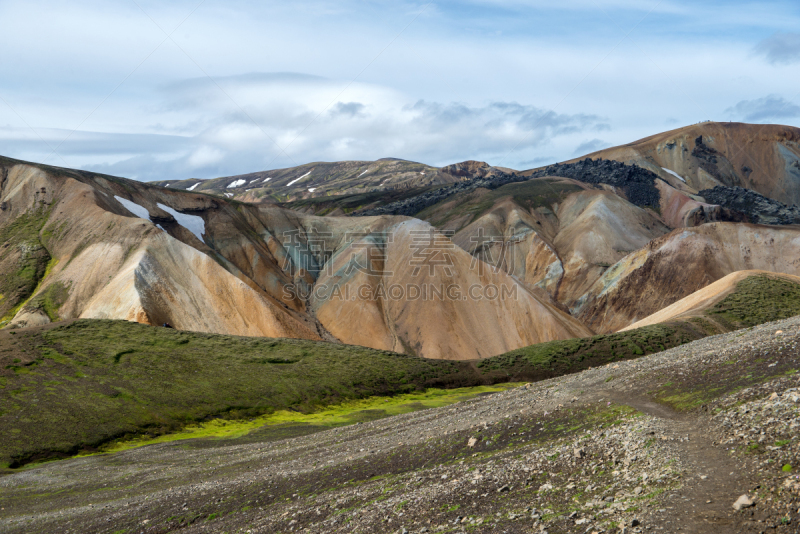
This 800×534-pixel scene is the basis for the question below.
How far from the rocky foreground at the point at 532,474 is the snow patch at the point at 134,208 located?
7269 centimetres

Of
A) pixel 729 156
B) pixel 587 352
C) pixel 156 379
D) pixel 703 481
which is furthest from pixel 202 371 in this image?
pixel 729 156

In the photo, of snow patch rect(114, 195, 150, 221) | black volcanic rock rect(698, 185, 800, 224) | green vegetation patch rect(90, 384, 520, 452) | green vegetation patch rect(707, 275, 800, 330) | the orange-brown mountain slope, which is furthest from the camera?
black volcanic rock rect(698, 185, 800, 224)

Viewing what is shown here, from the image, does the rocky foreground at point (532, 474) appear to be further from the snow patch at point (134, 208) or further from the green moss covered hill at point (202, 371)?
the snow patch at point (134, 208)

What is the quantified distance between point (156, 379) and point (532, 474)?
140ft

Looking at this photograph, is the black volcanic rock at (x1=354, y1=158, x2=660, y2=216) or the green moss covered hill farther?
the black volcanic rock at (x1=354, y1=158, x2=660, y2=216)

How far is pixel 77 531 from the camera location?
19.9 metres

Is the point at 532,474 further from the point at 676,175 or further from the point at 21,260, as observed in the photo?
the point at 676,175

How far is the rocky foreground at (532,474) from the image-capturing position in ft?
40.3

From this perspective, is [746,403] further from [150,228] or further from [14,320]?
[150,228]

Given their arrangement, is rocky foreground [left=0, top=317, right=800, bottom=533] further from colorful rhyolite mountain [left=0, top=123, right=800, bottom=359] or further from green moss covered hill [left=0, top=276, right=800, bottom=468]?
colorful rhyolite mountain [left=0, top=123, right=800, bottom=359]

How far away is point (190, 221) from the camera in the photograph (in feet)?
341

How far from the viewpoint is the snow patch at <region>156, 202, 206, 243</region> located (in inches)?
4033

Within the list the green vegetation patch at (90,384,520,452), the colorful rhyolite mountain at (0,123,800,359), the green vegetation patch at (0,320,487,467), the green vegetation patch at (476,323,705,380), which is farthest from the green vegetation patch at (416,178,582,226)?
the green vegetation patch at (90,384,520,452)

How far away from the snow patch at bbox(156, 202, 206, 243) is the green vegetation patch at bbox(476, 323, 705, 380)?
6322 centimetres
